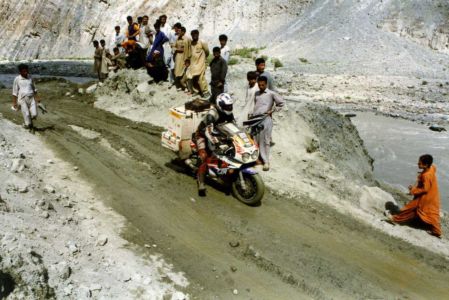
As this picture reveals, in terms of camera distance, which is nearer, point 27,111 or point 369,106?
point 27,111

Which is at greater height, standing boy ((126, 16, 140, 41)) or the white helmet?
standing boy ((126, 16, 140, 41))

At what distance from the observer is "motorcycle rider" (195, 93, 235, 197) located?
741 cm

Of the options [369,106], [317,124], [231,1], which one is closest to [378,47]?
[369,106]

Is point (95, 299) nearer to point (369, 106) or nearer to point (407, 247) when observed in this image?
point (407, 247)

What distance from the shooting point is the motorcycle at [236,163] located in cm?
717

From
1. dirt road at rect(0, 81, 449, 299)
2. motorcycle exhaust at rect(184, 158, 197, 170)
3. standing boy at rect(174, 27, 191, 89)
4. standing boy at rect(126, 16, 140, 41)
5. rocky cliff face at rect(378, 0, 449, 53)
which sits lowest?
dirt road at rect(0, 81, 449, 299)

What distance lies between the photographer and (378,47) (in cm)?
2839

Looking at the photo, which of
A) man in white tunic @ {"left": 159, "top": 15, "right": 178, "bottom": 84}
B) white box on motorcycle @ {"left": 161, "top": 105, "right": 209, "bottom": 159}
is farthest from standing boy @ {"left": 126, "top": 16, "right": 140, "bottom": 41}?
white box on motorcycle @ {"left": 161, "top": 105, "right": 209, "bottom": 159}

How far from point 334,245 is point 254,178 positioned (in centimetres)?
178

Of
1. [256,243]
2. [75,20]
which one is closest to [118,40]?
[256,243]

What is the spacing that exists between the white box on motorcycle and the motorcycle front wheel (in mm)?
1280

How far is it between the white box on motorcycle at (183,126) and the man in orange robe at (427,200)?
4.23 m

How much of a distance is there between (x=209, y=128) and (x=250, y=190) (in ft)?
4.45

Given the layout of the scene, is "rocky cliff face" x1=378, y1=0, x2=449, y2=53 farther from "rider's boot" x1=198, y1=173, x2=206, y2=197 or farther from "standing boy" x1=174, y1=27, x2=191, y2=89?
"rider's boot" x1=198, y1=173, x2=206, y2=197
